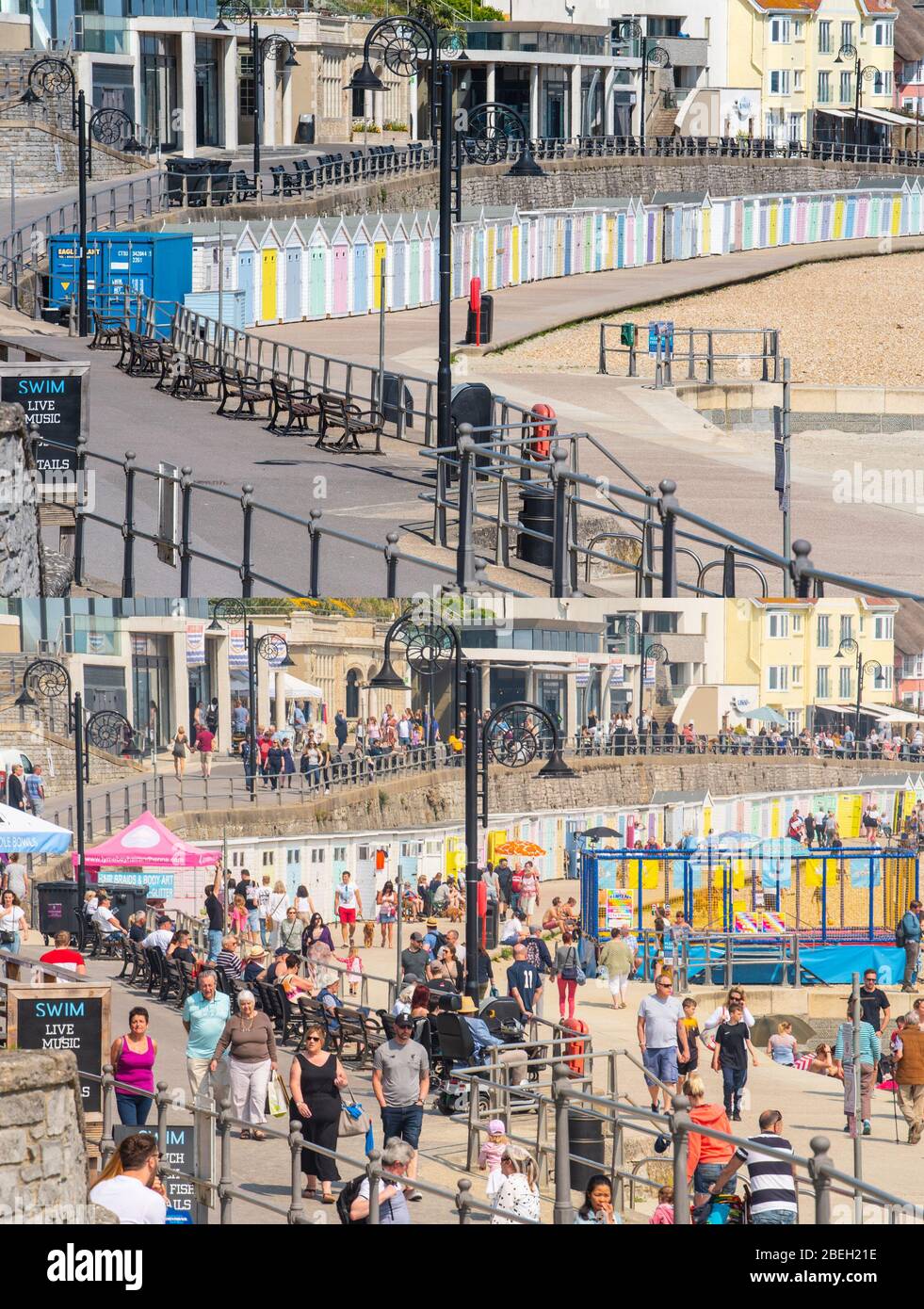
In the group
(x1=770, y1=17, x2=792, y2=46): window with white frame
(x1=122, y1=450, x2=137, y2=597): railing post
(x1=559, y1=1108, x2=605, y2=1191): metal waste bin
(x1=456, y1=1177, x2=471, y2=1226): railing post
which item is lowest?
(x1=559, y1=1108, x2=605, y2=1191): metal waste bin

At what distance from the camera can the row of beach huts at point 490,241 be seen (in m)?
41.8

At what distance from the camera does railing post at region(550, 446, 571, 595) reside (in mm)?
18453

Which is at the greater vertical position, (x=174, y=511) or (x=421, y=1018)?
(x=174, y=511)

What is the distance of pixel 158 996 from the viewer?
56.5 ft

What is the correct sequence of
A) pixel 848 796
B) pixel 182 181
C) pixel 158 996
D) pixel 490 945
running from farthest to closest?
pixel 182 181 < pixel 848 796 < pixel 490 945 < pixel 158 996

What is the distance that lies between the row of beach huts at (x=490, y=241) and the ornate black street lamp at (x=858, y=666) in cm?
806

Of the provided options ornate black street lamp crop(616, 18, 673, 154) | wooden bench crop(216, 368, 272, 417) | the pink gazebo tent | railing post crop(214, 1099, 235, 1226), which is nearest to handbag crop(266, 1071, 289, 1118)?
railing post crop(214, 1099, 235, 1226)

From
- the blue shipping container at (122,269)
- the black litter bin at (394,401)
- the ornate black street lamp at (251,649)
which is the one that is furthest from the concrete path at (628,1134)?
the blue shipping container at (122,269)

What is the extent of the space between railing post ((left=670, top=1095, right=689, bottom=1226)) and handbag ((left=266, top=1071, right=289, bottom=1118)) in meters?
3.77

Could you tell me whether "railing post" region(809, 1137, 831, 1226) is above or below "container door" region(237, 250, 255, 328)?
below

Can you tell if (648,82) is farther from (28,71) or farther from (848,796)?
(848,796)

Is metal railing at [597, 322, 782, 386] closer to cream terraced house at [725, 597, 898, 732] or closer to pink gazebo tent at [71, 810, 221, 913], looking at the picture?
cream terraced house at [725, 597, 898, 732]
